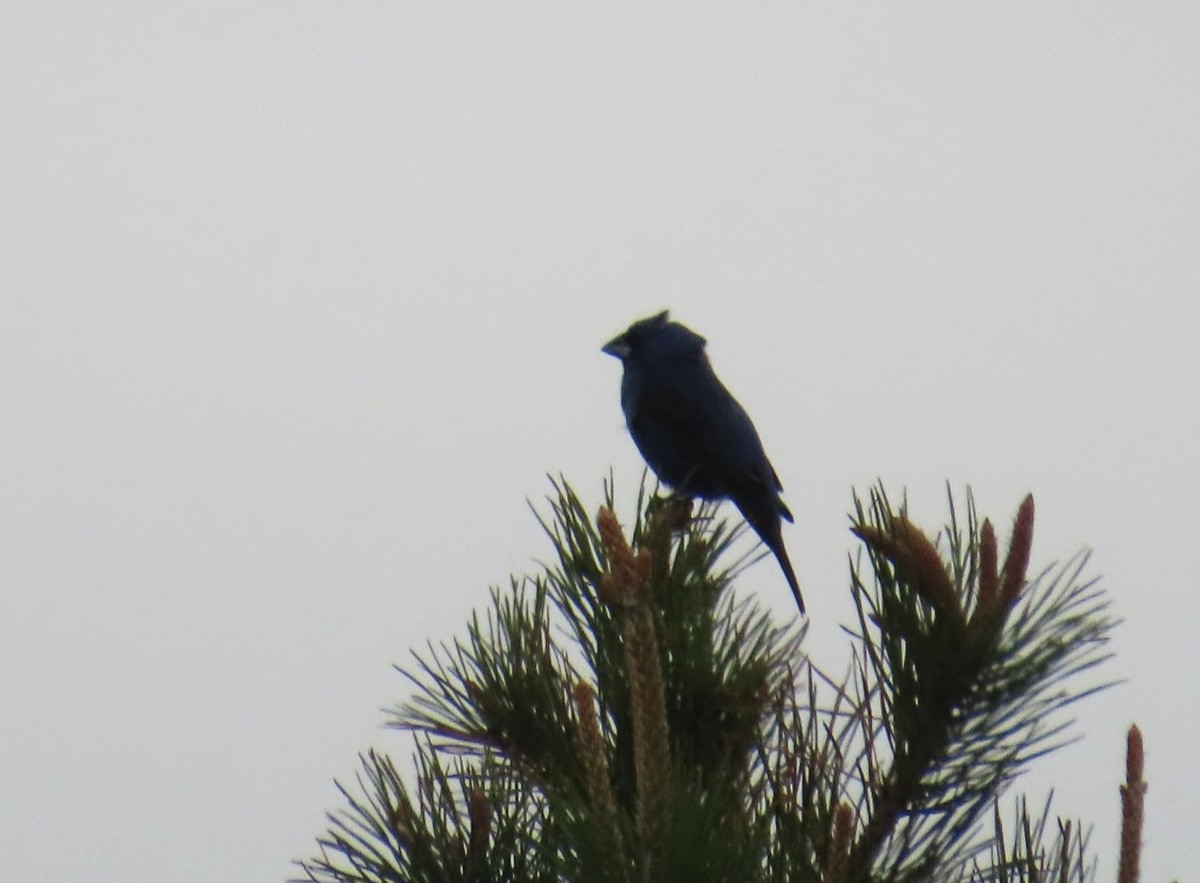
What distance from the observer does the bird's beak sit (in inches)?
251

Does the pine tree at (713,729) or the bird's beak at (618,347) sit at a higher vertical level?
the bird's beak at (618,347)

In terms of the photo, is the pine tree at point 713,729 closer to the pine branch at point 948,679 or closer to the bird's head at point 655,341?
the pine branch at point 948,679

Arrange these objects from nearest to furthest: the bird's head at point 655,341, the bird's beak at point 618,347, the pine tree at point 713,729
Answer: the pine tree at point 713,729
the bird's head at point 655,341
the bird's beak at point 618,347

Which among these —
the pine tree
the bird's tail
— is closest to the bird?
the bird's tail

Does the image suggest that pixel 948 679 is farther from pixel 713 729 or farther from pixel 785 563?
pixel 785 563

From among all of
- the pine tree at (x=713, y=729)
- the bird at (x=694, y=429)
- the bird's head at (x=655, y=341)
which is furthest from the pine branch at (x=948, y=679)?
the bird's head at (x=655, y=341)

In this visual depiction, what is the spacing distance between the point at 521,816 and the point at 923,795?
53 centimetres

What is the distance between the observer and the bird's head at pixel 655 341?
6180mm

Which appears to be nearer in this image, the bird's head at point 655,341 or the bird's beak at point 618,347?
the bird's head at point 655,341

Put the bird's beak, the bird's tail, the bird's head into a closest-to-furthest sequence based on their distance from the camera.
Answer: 1. the bird's tail
2. the bird's head
3. the bird's beak

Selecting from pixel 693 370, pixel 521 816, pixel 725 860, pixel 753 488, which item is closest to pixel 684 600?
pixel 521 816

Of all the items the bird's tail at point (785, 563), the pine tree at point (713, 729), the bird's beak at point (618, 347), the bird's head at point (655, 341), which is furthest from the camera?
the bird's beak at point (618, 347)

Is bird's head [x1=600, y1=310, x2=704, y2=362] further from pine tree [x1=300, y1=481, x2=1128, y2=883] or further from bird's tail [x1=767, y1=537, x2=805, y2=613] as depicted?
pine tree [x1=300, y1=481, x2=1128, y2=883]

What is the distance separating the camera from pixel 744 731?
2.17 meters
